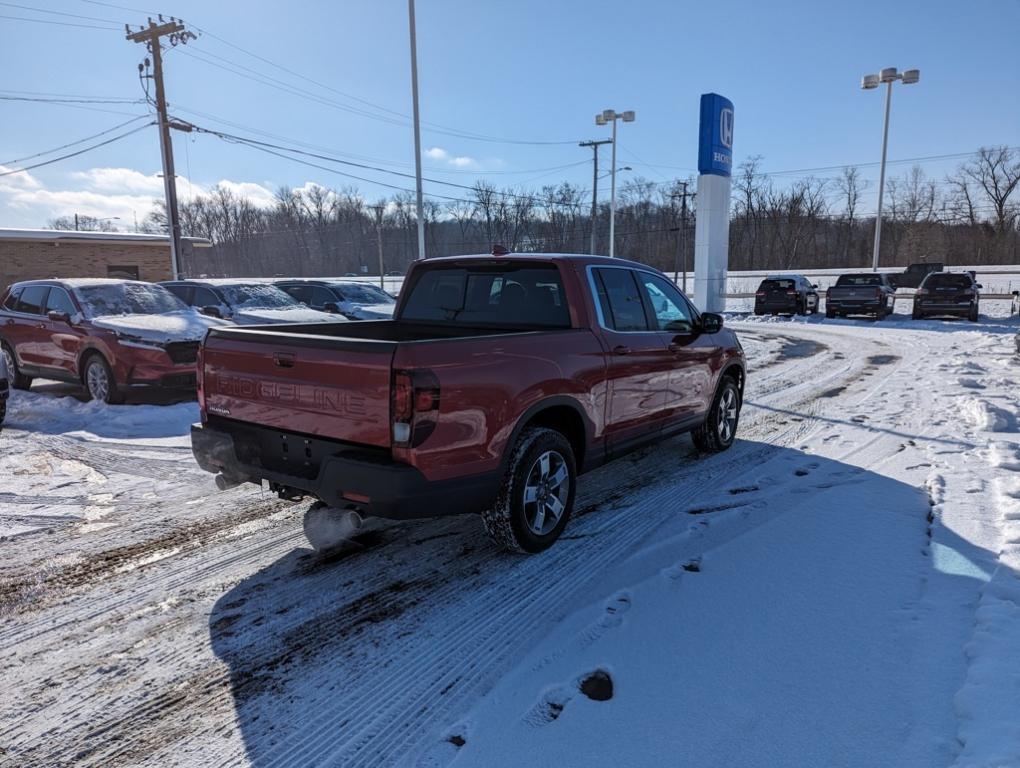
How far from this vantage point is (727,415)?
21.4 feet

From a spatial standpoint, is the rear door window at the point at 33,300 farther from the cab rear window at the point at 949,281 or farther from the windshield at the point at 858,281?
the cab rear window at the point at 949,281

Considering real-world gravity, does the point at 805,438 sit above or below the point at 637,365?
below

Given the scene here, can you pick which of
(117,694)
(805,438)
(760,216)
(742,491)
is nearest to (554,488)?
(742,491)

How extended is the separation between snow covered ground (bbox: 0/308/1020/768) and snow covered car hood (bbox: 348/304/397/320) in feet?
31.8

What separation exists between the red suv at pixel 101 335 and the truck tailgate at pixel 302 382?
5.29 meters

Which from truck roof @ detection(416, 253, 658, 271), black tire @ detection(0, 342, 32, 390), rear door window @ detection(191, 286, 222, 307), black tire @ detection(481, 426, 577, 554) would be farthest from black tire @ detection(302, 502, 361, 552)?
rear door window @ detection(191, 286, 222, 307)

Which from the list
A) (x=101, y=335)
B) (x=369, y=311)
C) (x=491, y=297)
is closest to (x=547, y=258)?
(x=491, y=297)

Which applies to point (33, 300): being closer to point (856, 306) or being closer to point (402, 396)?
point (402, 396)

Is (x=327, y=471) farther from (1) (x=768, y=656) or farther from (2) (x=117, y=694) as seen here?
(1) (x=768, y=656)

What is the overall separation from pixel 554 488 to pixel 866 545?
2.00 meters

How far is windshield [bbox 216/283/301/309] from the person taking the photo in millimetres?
14234

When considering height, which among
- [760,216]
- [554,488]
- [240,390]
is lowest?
[554,488]

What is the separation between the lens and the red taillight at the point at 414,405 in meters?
3.15

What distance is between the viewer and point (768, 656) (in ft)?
9.45
